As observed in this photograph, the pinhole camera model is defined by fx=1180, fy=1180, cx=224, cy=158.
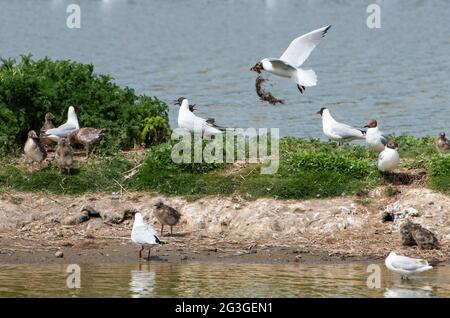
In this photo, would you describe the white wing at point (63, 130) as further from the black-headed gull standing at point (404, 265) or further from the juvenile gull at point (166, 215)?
the black-headed gull standing at point (404, 265)

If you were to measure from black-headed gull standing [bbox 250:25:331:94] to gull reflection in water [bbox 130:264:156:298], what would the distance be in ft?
11.0

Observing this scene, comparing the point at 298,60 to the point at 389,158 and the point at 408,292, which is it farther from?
the point at 408,292

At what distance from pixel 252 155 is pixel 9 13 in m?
33.2

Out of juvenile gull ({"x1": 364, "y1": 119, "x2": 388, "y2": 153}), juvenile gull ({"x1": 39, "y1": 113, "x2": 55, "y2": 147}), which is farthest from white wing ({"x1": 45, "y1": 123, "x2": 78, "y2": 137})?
juvenile gull ({"x1": 364, "y1": 119, "x2": 388, "y2": 153})

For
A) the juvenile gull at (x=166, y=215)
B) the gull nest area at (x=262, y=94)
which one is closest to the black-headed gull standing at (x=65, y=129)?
the juvenile gull at (x=166, y=215)

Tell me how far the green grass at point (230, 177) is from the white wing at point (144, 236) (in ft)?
5.33

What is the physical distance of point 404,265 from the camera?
1256cm

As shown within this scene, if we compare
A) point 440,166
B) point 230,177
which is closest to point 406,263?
point 440,166

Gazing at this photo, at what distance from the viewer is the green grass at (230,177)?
1478 centimetres

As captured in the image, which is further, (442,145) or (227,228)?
(442,145)

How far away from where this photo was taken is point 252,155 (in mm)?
15633

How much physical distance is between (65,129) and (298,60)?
327 cm
